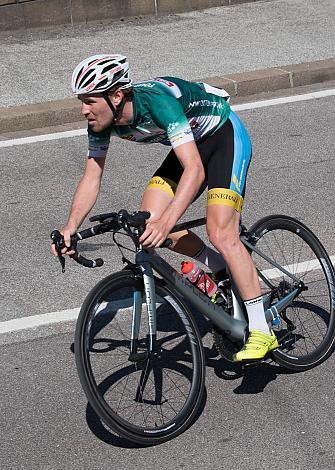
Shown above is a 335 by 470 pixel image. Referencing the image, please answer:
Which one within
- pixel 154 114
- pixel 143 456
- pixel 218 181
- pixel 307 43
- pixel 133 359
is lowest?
pixel 307 43

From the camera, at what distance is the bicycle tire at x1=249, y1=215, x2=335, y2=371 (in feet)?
18.5

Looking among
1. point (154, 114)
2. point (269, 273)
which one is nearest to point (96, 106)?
point (154, 114)

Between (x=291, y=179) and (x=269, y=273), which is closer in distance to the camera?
(x=269, y=273)

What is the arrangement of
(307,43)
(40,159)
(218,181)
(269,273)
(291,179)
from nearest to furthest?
1. (218,181)
2. (269,273)
3. (291,179)
4. (40,159)
5. (307,43)

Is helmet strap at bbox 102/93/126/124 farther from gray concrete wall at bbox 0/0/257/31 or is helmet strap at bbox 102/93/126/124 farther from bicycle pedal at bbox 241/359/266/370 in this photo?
gray concrete wall at bbox 0/0/257/31

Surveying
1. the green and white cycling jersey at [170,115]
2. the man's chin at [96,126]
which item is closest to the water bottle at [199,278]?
the green and white cycling jersey at [170,115]

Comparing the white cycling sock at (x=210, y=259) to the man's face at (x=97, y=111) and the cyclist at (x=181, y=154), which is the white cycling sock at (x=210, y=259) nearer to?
the cyclist at (x=181, y=154)

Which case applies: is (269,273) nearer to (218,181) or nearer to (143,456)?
(218,181)

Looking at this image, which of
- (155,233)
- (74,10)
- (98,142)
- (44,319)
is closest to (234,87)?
(74,10)

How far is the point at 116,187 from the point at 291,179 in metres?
1.49

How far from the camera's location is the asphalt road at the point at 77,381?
4.85 meters

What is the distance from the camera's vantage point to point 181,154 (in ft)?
15.8

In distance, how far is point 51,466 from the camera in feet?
15.7

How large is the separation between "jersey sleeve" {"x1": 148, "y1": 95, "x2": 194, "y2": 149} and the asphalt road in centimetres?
142
